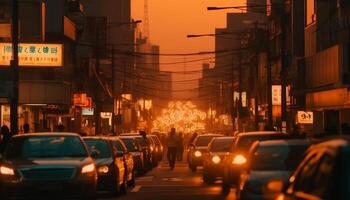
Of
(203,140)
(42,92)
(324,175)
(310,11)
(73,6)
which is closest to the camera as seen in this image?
(324,175)

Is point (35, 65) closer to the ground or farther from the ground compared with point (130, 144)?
farther from the ground

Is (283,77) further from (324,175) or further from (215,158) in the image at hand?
(324,175)

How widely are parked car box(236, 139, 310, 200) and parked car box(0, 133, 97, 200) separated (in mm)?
4231

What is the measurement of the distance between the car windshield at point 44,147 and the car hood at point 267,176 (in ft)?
20.2

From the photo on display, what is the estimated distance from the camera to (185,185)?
32844 mm

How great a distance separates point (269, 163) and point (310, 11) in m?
42.2

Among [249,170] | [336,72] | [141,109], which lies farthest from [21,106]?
[141,109]

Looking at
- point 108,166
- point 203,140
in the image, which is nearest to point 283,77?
point 203,140

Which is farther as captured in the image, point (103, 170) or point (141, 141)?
point (141, 141)

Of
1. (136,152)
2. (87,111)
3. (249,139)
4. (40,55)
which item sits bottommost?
(136,152)

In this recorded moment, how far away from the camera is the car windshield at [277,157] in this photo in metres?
16.7

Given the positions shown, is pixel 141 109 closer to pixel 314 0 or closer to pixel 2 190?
pixel 314 0

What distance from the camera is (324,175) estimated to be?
26.0 feet

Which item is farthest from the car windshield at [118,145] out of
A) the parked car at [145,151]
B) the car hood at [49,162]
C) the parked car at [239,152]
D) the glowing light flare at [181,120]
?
the glowing light flare at [181,120]
